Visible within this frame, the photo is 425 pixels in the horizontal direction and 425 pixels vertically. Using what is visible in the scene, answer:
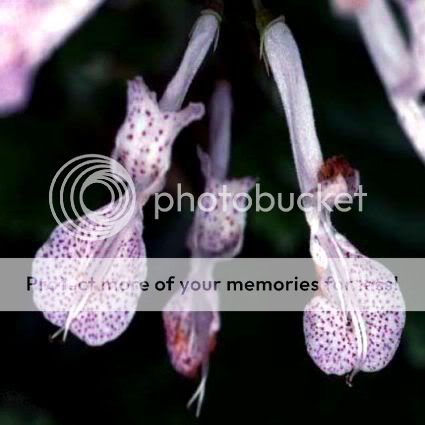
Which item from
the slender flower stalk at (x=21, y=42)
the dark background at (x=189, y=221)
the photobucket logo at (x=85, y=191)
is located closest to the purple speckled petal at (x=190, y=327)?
the photobucket logo at (x=85, y=191)

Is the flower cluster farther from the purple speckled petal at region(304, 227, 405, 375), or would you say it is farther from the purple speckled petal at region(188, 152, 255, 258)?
the purple speckled petal at region(188, 152, 255, 258)

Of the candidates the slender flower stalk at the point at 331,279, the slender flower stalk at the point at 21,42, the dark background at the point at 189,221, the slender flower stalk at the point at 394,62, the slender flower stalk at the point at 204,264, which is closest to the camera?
the slender flower stalk at the point at 21,42

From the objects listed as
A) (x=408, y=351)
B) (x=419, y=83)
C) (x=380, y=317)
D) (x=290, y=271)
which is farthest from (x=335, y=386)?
(x=419, y=83)

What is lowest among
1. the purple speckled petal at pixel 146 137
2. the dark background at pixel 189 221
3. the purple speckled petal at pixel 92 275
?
the dark background at pixel 189 221

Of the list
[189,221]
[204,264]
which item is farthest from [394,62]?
[189,221]

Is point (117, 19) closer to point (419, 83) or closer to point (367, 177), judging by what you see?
point (367, 177)

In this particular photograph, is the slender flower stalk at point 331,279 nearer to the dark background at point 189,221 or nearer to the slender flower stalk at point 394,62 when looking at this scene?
the slender flower stalk at point 394,62

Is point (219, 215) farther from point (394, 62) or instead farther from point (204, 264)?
point (394, 62)
